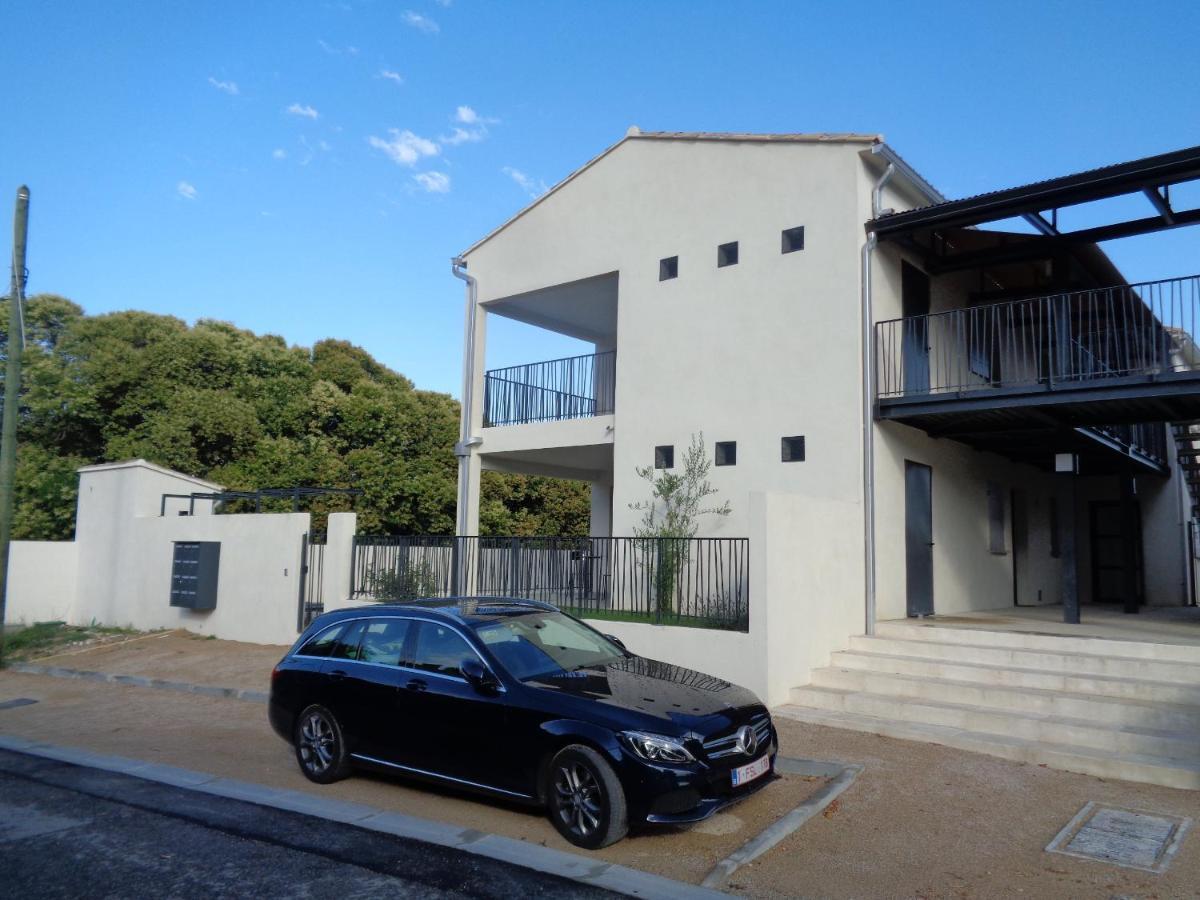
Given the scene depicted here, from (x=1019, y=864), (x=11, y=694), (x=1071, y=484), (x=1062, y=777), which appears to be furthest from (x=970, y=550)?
(x=11, y=694)

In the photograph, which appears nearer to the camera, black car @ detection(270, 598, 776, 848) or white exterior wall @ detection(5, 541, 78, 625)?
black car @ detection(270, 598, 776, 848)

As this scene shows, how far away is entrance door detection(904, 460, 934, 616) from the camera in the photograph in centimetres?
1244

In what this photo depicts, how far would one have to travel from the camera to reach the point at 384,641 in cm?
718

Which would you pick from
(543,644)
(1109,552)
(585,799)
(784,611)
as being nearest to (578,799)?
(585,799)

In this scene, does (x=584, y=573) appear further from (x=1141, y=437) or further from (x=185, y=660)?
(x=1141, y=437)

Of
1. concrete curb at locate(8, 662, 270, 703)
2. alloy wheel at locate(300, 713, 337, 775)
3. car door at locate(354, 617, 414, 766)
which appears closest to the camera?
car door at locate(354, 617, 414, 766)

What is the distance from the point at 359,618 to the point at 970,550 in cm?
1036

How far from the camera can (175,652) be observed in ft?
48.4

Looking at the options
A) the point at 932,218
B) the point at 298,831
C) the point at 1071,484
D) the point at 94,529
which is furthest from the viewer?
the point at 94,529

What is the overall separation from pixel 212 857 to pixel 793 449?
8834 mm

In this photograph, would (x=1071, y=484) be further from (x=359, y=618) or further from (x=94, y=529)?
(x=94, y=529)

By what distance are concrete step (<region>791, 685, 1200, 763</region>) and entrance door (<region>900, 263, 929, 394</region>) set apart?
448 cm

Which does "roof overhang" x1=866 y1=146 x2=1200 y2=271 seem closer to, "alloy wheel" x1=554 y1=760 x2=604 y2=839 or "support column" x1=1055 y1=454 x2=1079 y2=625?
"support column" x1=1055 y1=454 x2=1079 y2=625

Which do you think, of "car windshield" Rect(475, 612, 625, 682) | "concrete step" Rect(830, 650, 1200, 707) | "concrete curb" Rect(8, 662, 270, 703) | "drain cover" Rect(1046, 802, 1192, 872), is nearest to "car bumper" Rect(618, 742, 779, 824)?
"car windshield" Rect(475, 612, 625, 682)
